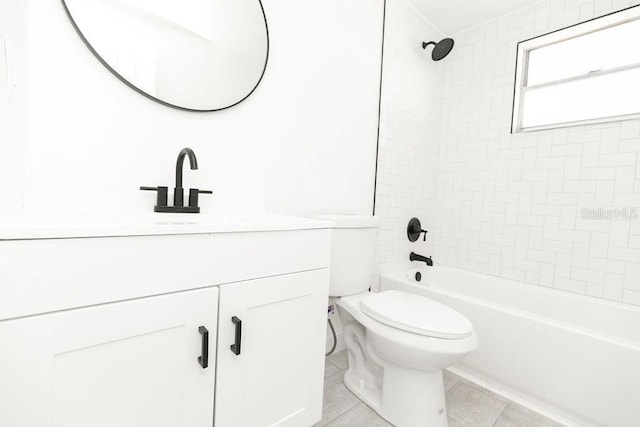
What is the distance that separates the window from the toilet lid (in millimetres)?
1581

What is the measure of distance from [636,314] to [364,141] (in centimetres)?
176

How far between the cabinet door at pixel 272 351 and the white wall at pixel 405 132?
1138 mm

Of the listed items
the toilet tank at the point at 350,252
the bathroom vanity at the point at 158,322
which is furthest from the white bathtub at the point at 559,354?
the bathroom vanity at the point at 158,322

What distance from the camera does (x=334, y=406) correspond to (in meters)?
1.36

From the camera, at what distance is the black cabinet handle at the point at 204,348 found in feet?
2.33

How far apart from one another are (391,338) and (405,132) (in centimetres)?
153

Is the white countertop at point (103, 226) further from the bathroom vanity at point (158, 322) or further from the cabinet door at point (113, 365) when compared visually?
the cabinet door at point (113, 365)

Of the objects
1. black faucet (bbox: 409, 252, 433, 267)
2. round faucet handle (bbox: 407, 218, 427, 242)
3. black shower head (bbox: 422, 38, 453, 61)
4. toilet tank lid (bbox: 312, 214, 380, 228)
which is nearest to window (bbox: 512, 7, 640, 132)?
black shower head (bbox: 422, 38, 453, 61)

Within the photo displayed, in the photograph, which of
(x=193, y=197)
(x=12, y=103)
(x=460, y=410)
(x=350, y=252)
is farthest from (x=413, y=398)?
(x=12, y=103)

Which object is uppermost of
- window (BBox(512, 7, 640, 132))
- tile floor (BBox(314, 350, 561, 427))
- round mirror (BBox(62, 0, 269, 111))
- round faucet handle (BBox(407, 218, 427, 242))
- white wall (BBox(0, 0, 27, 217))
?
window (BBox(512, 7, 640, 132))

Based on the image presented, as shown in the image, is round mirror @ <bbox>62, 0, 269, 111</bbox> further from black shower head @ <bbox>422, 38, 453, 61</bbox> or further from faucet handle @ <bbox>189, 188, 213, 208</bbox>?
black shower head @ <bbox>422, 38, 453, 61</bbox>

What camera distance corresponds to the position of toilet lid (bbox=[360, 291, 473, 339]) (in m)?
1.09

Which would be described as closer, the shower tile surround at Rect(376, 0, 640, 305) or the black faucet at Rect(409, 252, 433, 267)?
the shower tile surround at Rect(376, 0, 640, 305)

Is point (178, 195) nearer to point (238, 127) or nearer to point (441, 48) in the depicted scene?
point (238, 127)
